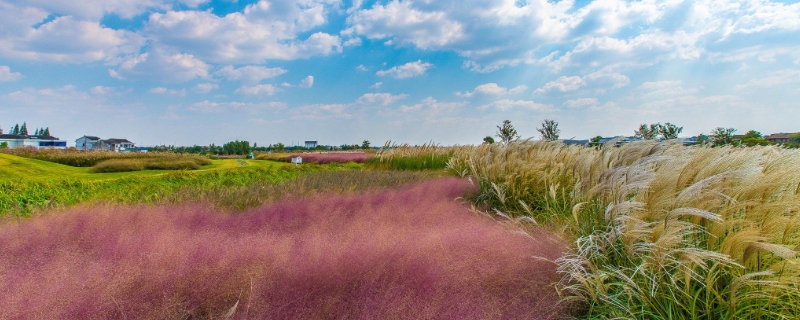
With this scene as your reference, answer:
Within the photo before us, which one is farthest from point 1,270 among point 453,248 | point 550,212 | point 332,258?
point 550,212

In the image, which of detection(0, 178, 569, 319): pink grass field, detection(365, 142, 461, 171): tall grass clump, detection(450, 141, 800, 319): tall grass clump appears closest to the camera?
detection(450, 141, 800, 319): tall grass clump

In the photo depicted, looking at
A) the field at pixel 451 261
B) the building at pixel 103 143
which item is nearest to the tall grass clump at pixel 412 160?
the field at pixel 451 261

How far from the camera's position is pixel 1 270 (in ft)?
4.91

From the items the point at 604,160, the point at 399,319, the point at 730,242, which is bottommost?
the point at 399,319

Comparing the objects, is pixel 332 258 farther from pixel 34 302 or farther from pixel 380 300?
pixel 34 302

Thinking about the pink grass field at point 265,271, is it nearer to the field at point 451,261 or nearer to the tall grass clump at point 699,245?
the field at point 451,261

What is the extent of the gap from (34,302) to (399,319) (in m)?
1.32

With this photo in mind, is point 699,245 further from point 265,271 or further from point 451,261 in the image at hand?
point 265,271

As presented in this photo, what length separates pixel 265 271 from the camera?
1577 millimetres

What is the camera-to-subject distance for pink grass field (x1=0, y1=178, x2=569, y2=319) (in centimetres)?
138

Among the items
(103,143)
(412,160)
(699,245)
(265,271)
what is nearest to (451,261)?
(265,271)

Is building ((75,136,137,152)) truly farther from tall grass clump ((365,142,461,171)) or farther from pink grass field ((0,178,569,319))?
pink grass field ((0,178,569,319))

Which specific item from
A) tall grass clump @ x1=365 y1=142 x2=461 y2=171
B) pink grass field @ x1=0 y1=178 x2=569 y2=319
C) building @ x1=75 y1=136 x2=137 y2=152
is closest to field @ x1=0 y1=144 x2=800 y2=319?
pink grass field @ x1=0 y1=178 x2=569 y2=319

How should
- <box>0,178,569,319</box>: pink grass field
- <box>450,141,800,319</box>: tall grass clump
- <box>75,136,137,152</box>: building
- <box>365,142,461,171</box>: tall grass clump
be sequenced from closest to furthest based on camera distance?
<box>450,141,800,319</box>: tall grass clump
<box>0,178,569,319</box>: pink grass field
<box>365,142,461,171</box>: tall grass clump
<box>75,136,137,152</box>: building
